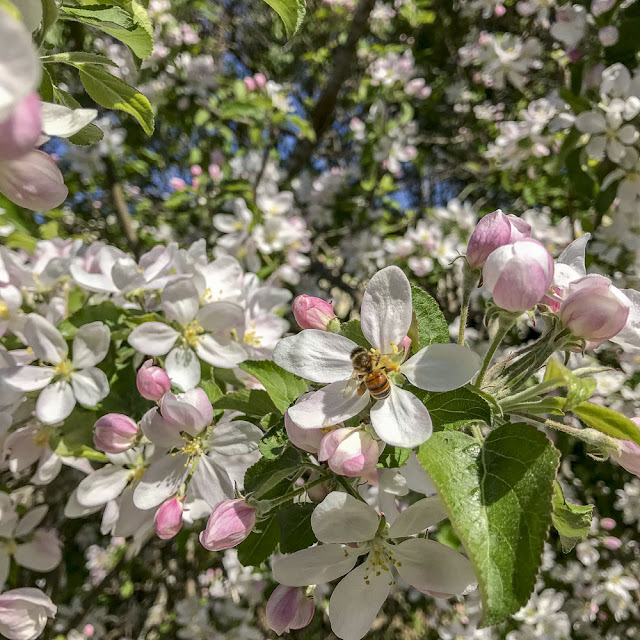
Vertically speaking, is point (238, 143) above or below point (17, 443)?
below

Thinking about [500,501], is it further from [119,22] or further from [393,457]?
[119,22]

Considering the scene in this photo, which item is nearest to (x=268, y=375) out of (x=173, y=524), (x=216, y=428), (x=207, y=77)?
(x=216, y=428)

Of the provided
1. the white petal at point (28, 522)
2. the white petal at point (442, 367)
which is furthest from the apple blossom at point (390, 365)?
the white petal at point (28, 522)

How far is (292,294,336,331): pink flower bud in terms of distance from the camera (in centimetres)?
74

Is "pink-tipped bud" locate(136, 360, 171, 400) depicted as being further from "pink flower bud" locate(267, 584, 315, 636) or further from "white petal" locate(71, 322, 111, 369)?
"pink flower bud" locate(267, 584, 315, 636)

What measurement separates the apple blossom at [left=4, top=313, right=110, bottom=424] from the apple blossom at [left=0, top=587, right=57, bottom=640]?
1.01ft

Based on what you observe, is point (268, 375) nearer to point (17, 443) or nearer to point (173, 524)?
point (173, 524)

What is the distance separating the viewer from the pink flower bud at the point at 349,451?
0.60 m

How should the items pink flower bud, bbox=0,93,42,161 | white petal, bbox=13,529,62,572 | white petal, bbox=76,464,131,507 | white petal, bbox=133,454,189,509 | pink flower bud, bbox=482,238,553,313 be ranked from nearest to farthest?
pink flower bud, bbox=0,93,42,161
pink flower bud, bbox=482,238,553,313
white petal, bbox=133,454,189,509
white petal, bbox=76,464,131,507
white petal, bbox=13,529,62,572

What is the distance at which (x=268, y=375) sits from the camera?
31.4 inches

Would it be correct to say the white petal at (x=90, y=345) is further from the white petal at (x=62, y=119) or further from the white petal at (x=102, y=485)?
the white petal at (x=62, y=119)

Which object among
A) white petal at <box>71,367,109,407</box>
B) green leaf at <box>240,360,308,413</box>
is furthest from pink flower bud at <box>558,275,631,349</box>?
white petal at <box>71,367,109,407</box>

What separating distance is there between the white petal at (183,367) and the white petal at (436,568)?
520 millimetres

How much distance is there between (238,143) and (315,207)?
1.05m
